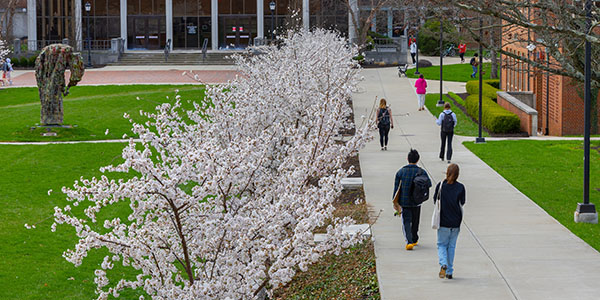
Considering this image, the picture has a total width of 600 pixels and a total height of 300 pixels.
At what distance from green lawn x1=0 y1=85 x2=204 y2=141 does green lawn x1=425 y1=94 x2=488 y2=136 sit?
32.9 ft

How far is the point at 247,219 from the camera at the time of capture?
8289 millimetres

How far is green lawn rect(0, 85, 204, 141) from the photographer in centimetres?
2875

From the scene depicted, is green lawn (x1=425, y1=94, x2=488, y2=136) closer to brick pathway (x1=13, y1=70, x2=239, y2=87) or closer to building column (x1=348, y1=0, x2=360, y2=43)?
brick pathway (x1=13, y1=70, x2=239, y2=87)

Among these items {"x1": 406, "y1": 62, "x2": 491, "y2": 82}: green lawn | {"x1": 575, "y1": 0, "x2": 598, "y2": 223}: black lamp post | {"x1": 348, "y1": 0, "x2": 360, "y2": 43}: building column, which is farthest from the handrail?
{"x1": 575, "y1": 0, "x2": 598, "y2": 223}: black lamp post

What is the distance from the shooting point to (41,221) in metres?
10.4

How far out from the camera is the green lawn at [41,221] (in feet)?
41.7

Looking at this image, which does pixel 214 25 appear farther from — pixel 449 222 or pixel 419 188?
pixel 449 222

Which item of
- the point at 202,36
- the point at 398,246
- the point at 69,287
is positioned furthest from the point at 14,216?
the point at 202,36

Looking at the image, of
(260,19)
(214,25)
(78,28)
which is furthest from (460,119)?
(78,28)

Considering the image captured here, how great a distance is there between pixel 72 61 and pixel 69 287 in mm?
16279

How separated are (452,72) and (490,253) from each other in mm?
44529

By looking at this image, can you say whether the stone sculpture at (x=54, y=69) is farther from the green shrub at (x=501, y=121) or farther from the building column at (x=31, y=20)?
the building column at (x=31, y=20)

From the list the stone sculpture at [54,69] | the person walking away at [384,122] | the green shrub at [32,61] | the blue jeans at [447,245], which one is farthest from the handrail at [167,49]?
the blue jeans at [447,245]

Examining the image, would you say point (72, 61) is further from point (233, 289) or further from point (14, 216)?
point (233, 289)
